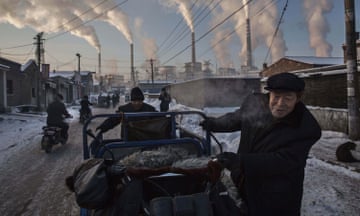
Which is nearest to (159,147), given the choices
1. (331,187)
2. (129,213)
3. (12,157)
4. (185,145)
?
(185,145)

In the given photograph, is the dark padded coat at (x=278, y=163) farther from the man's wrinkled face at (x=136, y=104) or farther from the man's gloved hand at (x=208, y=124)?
the man's wrinkled face at (x=136, y=104)

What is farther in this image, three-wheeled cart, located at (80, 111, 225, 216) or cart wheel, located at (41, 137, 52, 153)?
cart wheel, located at (41, 137, 52, 153)

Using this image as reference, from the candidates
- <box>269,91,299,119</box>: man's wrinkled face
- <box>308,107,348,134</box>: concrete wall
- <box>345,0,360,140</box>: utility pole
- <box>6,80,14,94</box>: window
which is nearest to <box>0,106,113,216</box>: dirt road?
<box>269,91,299,119</box>: man's wrinkled face

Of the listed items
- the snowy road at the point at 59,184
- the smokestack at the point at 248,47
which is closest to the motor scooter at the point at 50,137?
the snowy road at the point at 59,184

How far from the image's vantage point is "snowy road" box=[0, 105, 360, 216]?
380 cm

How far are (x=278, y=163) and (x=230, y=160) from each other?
0.29m

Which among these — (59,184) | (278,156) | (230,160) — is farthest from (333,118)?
Result: (230,160)

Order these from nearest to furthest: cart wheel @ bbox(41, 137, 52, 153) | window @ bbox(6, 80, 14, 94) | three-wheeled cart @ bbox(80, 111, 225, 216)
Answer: three-wheeled cart @ bbox(80, 111, 225, 216) < cart wheel @ bbox(41, 137, 52, 153) < window @ bbox(6, 80, 14, 94)

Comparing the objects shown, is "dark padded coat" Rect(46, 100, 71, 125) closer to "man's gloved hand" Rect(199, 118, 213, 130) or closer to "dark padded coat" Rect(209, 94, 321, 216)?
"man's gloved hand" Rect(199, 118, 213, 130)

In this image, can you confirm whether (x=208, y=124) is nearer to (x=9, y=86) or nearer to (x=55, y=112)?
(x=55, y=112)

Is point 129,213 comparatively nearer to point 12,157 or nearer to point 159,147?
point 159,147

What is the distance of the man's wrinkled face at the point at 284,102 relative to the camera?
1811 millimetres

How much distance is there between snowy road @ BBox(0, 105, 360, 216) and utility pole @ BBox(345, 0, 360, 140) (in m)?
0.95

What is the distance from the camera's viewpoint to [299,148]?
170cm
